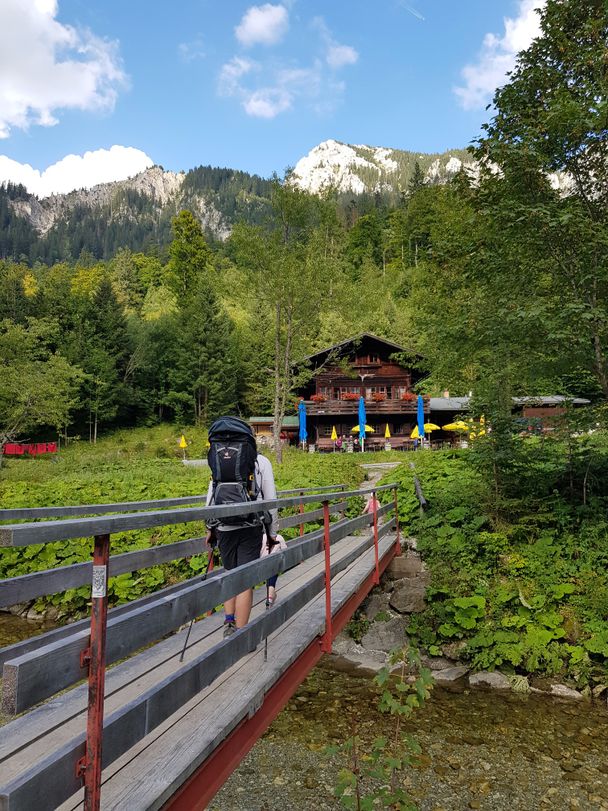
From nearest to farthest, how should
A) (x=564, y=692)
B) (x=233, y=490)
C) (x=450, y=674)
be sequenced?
(x=233, y=490) < (x=564, y=692) < (x=450, y=674)

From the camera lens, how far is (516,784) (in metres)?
5.95

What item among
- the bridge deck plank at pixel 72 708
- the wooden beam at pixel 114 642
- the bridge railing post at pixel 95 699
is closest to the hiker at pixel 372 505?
the bridge deck plank at pixel 72 708

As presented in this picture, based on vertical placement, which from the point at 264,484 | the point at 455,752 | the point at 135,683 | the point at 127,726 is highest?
the point at 264,484

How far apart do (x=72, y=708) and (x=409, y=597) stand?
344 inches

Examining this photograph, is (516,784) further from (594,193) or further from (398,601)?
(594,193)

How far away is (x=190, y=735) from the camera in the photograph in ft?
8.77

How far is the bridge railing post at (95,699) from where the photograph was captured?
1668 mm

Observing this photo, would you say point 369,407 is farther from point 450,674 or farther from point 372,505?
point 450,674

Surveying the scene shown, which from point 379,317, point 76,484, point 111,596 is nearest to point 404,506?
point 111,596

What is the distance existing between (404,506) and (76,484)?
36.7ft

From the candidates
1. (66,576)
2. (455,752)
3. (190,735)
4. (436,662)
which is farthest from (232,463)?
(436,662)

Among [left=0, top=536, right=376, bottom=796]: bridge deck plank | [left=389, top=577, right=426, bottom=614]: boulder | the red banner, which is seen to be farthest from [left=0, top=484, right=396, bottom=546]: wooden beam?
the red banner

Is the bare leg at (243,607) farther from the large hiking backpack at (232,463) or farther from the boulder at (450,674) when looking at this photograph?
the boulder at (450,674)

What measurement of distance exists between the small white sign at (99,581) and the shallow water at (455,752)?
5.37 m
